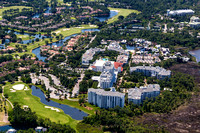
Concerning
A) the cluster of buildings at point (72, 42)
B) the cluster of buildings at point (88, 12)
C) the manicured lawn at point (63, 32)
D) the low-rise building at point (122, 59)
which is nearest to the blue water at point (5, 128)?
the low-rise building at point (122, 59)

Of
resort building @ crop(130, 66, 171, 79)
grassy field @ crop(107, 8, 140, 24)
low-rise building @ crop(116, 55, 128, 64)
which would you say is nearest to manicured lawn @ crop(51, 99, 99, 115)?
resort building @ crop(130, 66, 171, 79)

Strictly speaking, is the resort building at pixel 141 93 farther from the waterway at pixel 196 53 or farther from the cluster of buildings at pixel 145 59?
the waterway at pixel 196 53

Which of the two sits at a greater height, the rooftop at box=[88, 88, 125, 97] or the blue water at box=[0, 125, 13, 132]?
the rooftop at box=[88, 88, 125, 97]

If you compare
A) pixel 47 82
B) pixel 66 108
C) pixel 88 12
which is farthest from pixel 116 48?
pixel 88 12

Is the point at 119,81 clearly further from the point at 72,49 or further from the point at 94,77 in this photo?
the point at 72,49

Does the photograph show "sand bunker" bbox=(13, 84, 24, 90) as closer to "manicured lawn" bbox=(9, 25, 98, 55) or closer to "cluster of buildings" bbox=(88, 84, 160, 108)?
"cluster of buildings" bbox=(88, 84, 160, 108)

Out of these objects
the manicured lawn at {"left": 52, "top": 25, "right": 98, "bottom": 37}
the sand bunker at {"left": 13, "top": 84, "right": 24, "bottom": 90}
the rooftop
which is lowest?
the sand bunker at {"left": 13, "top": 84, "right": 24, "bottom": 90}

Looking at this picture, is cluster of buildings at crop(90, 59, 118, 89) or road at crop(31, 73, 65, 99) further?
cluster of buildings at crop(90, 59, 118, 89)
